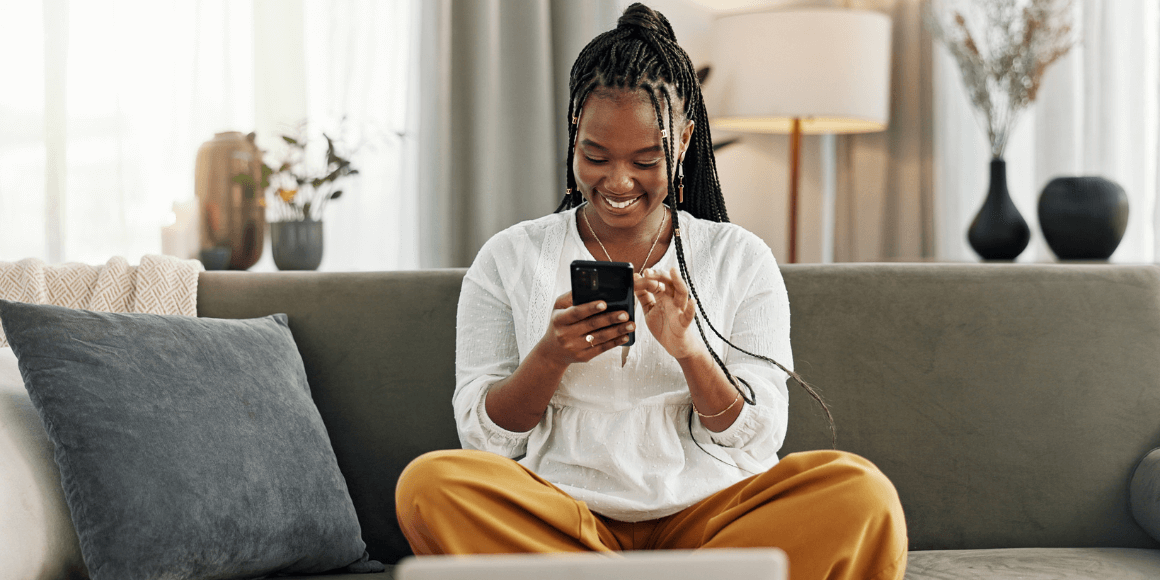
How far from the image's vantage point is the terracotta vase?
1.85 m

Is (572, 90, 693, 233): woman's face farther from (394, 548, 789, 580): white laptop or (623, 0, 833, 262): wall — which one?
(623, 0, 833, 262): wall

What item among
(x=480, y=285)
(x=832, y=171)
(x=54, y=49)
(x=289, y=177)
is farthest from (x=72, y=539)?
(x=832, y=171)

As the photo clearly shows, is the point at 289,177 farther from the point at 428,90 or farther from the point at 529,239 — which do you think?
the point at 529,239

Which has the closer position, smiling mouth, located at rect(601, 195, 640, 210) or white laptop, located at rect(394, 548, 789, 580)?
white laptop, located at rect(394, 548, 789, 580)

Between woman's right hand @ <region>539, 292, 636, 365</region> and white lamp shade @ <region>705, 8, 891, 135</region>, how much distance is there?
1293 millimetres

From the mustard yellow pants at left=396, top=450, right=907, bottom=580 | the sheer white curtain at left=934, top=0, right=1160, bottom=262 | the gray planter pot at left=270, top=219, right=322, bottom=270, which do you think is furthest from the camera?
the sheer white curtain at left=934, top=0, right=1160, bottom=262

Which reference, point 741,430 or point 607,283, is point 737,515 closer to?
point 741,430

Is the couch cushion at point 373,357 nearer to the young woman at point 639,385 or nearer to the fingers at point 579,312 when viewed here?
the young woman at point 639,385

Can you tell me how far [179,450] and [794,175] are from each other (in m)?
1.78

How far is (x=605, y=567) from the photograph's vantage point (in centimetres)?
47

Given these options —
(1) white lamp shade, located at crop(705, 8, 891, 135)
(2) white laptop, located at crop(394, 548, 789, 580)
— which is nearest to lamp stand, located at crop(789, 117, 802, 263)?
(1) white lamp shade, located at crop(705, 8, 891, 135)

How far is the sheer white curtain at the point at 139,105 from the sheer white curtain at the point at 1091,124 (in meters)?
1.55

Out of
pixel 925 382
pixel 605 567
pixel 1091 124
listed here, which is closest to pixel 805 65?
pixel 1091 124

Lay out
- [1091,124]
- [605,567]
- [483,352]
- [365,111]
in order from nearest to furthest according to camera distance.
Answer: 1. [605,567]
2. [483,352]
3. [365,111]
4. [1091,124]
